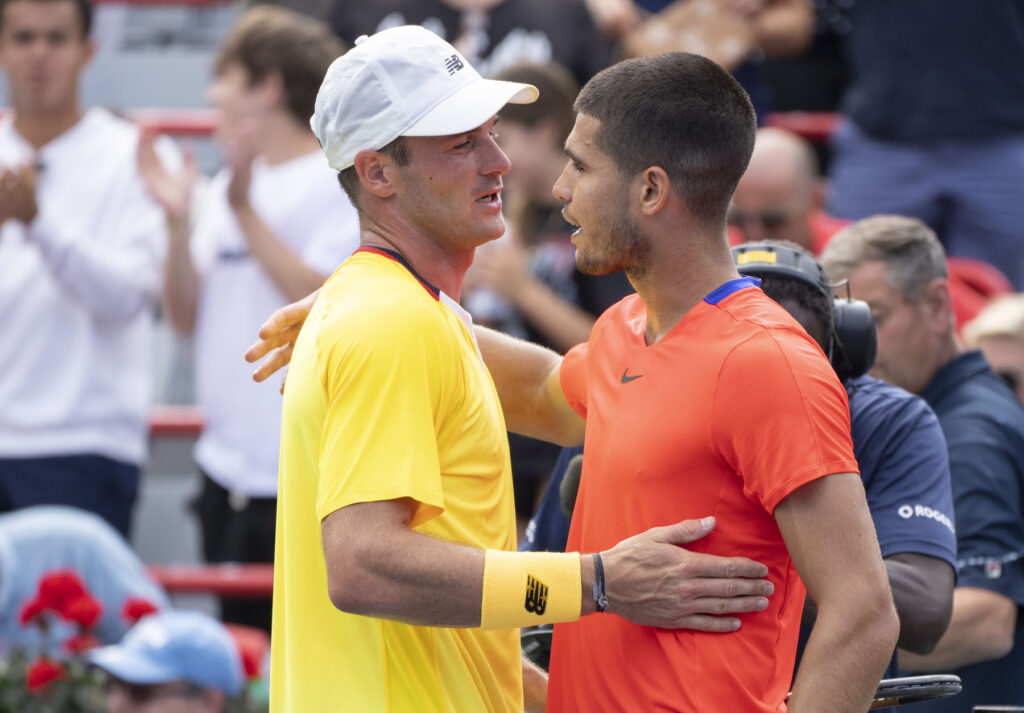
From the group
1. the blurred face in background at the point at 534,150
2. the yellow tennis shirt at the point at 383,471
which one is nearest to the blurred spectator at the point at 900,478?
the yellow tennis shirt at the point at 383,471

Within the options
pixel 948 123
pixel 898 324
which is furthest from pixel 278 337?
pixel 948 123

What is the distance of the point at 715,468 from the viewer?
2352mm

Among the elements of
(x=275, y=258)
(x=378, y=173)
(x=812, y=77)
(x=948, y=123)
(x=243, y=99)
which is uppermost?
(x=812, y=77)

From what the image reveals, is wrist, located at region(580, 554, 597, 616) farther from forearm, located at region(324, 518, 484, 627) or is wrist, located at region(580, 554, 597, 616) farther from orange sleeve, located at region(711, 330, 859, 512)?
orange sleeve, located at region(711, 330, 859, 512)

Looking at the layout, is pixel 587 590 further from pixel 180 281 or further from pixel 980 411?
pixel 180 281

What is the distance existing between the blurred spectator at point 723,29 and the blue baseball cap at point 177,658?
3.09m

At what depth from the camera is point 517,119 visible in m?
5.30

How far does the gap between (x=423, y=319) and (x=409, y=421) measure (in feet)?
0.60

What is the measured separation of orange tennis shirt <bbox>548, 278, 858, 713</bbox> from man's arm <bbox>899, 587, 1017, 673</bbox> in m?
1.08

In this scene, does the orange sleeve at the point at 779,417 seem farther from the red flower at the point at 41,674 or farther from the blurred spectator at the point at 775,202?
the blurred spectator at the point at 775,202

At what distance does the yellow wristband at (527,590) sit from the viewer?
228cm

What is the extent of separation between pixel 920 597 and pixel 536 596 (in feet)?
3.11

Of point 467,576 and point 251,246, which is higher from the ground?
Answer: point 251,246

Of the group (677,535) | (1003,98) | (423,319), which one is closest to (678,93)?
(423,319)
